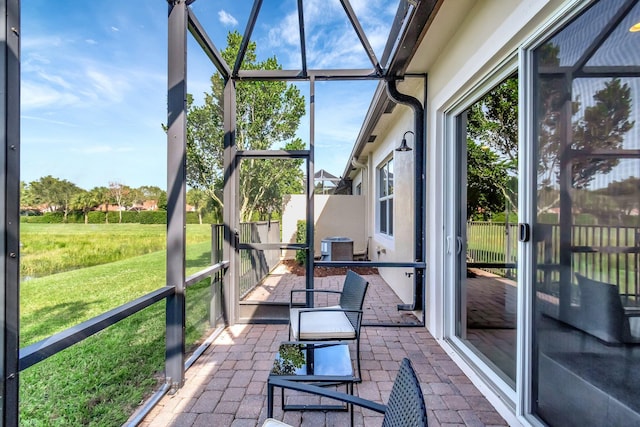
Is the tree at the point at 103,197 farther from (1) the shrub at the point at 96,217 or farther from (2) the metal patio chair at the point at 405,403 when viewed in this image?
(2) the metal patio chair at the point at 405,403

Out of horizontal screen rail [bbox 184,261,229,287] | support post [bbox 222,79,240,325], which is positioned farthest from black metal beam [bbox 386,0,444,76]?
horizontal screen rail [bbox 184,261,229,287]

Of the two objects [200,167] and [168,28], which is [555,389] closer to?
[200,167]

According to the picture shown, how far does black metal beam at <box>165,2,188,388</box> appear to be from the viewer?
2.38 meters

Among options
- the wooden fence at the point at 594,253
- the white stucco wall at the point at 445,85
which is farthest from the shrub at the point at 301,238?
the wooden fence at the point at 594,253

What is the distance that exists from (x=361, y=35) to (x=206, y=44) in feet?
5.31

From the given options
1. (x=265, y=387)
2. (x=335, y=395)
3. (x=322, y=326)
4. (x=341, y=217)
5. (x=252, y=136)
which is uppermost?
(x=252, y=136)

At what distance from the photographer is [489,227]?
2559 mm

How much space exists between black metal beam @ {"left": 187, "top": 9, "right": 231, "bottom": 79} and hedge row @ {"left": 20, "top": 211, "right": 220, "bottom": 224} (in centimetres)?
161

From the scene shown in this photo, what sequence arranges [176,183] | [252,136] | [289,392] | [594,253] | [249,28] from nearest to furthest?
[594,253], [289,392], [176,183], [249,28], [252,136]

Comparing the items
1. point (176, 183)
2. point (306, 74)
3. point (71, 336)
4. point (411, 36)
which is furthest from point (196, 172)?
point (411, 36)

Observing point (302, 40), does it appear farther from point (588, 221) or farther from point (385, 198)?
point (385, 198)

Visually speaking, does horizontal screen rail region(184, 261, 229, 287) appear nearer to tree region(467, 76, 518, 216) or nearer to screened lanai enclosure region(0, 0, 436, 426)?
screened lanai enclosure region(0, 0, 436, 426)

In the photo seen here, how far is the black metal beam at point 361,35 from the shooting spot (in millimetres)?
3164

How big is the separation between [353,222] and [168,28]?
22.6 feet
